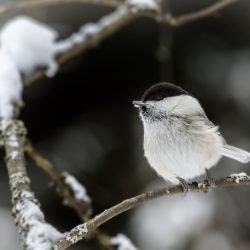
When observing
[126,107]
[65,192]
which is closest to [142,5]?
[65,192]

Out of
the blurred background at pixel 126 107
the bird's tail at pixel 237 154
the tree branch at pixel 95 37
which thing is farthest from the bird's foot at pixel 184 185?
the blurred background at pixel 126 107

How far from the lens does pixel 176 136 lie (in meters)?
2.01

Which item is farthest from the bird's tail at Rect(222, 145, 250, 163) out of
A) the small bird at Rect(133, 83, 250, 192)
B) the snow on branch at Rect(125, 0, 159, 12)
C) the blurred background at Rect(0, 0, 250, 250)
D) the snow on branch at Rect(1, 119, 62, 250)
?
the blurred background at Rect(0, 0, 250, 250)

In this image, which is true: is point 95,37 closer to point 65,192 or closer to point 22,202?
point 65,192

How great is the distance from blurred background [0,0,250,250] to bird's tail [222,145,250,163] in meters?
1.40

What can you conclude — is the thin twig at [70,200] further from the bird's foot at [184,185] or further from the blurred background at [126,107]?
the blurred background at [126,107]

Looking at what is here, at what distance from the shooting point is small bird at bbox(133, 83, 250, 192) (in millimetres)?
2000

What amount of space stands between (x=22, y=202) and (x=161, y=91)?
718 millimetres

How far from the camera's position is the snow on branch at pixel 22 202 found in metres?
1.45

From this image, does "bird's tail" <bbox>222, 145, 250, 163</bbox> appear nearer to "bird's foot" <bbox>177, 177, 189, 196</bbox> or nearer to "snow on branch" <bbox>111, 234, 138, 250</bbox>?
"bird's foot" <bbox>177, 177, 189, 196</bbox>

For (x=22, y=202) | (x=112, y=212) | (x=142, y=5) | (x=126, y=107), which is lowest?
(x=112, y=212)

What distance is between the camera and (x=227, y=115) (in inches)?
143

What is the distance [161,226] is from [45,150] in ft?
3.26

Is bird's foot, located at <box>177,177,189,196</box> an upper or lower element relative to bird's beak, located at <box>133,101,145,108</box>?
lower
